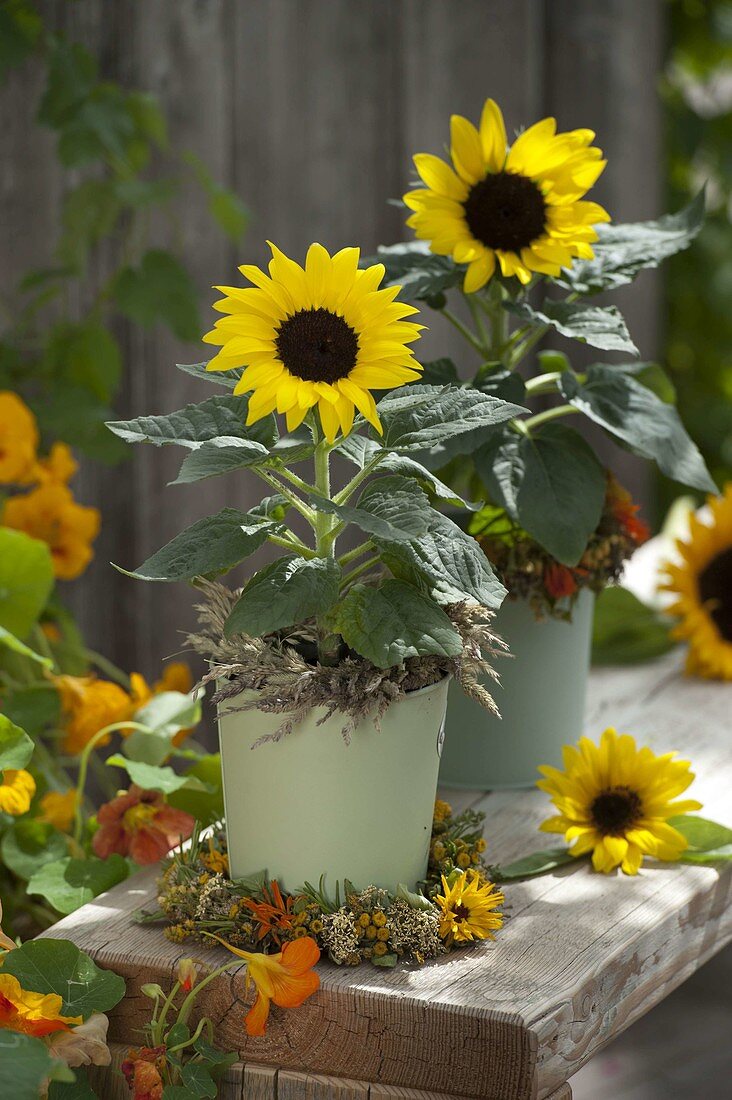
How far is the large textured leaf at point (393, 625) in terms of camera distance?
0.74m

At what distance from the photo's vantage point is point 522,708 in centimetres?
108

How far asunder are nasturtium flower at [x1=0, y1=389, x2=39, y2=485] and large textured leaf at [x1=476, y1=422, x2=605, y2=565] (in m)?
0.52

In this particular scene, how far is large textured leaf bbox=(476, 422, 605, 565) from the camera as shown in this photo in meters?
0.94

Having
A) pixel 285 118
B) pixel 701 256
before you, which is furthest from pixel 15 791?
pixel 701 256

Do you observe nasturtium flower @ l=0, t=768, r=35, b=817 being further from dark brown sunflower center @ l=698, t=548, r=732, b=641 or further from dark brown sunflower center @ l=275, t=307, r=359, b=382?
dark brown sunflower center @ l=698, t=548, r=732, b=641

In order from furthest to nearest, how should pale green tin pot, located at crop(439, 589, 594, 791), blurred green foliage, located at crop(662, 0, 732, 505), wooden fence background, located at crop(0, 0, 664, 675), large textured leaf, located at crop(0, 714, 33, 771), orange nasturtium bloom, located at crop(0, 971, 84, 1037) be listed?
blurred green foliage, located at crop(662, 0, 732, 505), wooden fence background, located at crop(0, 0, 664, 675), pale green tin pot, located at crop(439, 589, 594, 791), large textured leaf, located at crop(0, 714, 33, 771), orange nasturtium bloom, located at crop(0, 971, 84, 1037)

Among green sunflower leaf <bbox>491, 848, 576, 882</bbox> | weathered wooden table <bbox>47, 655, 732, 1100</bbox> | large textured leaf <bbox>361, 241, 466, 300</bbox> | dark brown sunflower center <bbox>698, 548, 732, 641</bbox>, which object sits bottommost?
weathered wooden table <bbox>47, 655, 732, 1100</bbox>

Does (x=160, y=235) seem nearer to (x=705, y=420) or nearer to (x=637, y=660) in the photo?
(x=637, y=660)

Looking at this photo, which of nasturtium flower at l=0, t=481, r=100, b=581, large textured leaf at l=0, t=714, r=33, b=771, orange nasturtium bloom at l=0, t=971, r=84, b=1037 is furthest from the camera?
nasturtium flower at l=0, t=481, r=100, b=581

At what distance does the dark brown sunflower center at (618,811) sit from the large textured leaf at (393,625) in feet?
0.85

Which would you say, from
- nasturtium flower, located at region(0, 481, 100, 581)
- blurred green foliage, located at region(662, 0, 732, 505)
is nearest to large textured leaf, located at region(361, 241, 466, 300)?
nasturtium flower, located at region(0, 481, 100, 581)

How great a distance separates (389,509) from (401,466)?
5cm

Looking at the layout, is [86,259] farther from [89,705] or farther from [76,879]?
[76,879]

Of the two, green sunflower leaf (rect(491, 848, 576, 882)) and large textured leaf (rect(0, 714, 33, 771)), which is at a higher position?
large textured leaf (rect(0, 714, 33, 771))
